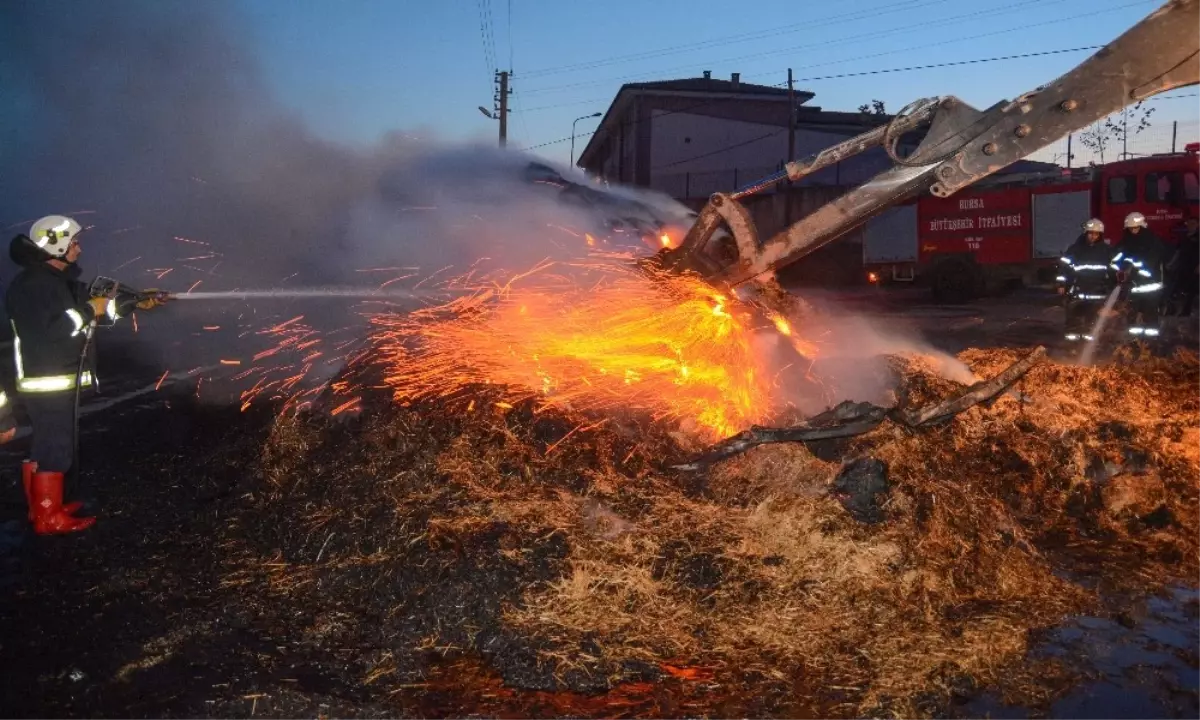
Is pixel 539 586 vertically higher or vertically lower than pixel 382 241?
lower

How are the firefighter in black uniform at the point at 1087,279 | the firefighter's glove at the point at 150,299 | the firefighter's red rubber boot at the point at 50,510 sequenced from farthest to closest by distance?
the firefighter in black uniform at the point at 1087,279, the firefighter's glove at the point at 150,299, the firefighter's red rubber boot at the point at 50,510

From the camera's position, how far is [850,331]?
1067 cm

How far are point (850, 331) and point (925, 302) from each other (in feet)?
45.0

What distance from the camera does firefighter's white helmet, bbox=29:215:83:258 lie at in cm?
595

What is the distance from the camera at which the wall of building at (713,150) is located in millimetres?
37688

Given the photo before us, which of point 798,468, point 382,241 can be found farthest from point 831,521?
point 382,241

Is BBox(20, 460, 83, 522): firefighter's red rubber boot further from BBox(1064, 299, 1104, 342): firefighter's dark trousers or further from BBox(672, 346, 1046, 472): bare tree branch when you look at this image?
BBox(1064, 299, 1104, 342): firefighter's dark trousers

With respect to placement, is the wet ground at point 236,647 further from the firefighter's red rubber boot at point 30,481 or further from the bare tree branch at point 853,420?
the bare tree branch at point 853,420

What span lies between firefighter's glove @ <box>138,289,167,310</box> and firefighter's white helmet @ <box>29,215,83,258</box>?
100cm

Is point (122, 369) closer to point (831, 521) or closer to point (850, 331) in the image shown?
point (850, 331)

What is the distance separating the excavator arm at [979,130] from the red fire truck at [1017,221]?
47.8 feet

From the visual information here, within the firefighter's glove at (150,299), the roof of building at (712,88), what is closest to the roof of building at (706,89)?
the roof of building at (712,88)

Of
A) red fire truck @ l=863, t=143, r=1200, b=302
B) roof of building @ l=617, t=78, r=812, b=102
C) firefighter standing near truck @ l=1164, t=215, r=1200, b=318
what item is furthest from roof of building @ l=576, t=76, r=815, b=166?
firefighter standing near truck @ l=1164, t=215, r=1200, b=318

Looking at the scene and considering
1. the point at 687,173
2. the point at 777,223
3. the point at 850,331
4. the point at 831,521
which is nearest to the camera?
the point at 831,521
